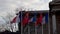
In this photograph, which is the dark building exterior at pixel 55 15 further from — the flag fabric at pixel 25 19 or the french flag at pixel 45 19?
the flag fabric at pixel 25 19

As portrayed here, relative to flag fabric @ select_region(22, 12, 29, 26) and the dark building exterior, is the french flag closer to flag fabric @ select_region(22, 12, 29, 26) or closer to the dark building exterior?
the dark building exterior

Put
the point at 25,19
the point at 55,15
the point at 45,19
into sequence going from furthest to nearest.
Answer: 1. the point at 45,19
2. the point at 25,19
3. the point at 55,15

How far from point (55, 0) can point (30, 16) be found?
4252 millimetres

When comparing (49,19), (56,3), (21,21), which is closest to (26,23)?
(21,21)

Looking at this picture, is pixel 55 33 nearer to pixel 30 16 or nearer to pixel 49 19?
pixel 49 19

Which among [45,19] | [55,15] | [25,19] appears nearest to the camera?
[55,15]

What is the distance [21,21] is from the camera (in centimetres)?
2605

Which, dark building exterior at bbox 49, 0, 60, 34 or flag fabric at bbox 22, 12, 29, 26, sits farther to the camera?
flag fabric at bbox 22, 12, 29, 26

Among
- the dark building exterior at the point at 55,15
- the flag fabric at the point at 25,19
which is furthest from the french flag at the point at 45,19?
the flag fabric at the point at 25,19

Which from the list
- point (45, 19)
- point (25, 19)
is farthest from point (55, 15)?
point (25, 19)

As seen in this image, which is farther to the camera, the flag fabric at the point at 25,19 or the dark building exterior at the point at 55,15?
the flag fabric at the point at 25,19

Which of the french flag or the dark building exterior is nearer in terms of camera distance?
the dark building exterior

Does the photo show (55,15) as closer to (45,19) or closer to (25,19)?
(45,19)

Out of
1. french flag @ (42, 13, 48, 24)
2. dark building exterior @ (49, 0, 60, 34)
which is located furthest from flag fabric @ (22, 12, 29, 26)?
dark building exterior @ (49, 0, 60, 34)
